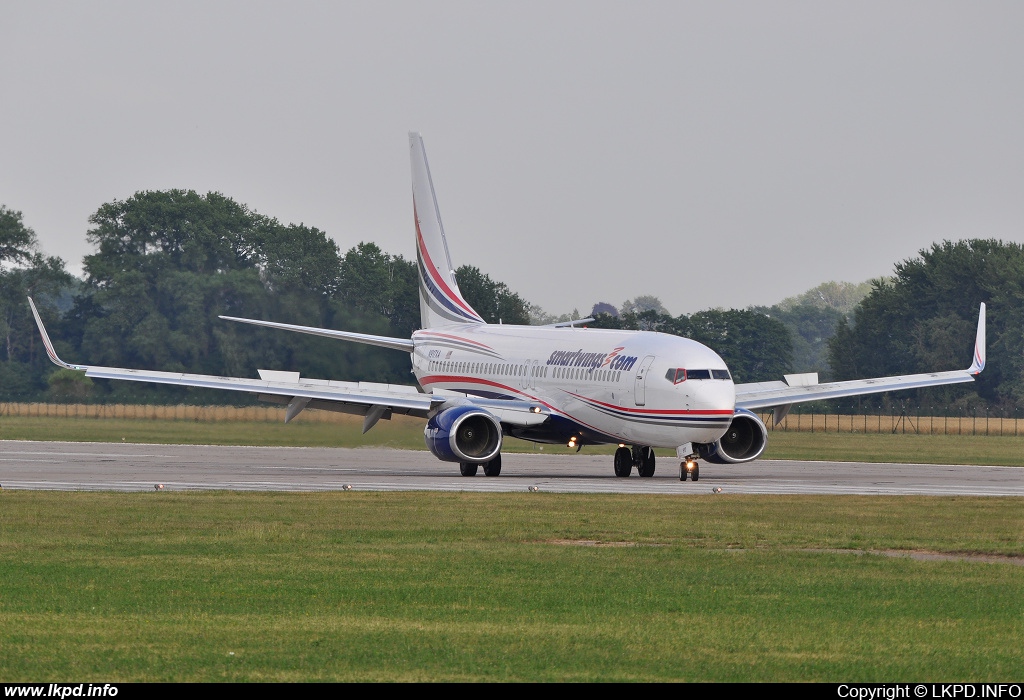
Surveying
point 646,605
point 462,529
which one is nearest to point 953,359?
point 462,529

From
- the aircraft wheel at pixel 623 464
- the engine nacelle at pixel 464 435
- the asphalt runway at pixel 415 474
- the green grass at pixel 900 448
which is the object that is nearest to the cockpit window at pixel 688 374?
the asphalt runway at pixel 415 474

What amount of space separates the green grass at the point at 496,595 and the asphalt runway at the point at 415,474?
691cm

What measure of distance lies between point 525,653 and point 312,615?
2662 millimetres

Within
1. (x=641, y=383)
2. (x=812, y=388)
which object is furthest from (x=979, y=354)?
(x=641, y=383)

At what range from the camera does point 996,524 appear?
24625mm

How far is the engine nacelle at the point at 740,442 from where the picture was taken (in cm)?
3816

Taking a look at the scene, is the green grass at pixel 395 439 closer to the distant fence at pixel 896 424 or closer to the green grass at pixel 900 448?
the green grass at pixel 900 448

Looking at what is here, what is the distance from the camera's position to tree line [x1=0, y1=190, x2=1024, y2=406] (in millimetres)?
64938

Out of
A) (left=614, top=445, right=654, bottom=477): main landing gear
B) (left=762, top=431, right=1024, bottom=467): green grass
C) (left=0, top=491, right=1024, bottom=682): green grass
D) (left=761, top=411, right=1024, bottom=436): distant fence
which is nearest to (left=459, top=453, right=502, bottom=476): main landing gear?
(left=614, top=445, right=654, bottom=477): main landing gear

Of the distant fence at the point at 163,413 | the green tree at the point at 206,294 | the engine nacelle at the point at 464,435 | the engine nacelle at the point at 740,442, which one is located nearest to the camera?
the engine nacelle at the point at 464,435

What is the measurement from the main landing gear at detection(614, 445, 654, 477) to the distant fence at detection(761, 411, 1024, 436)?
3605 centimetres

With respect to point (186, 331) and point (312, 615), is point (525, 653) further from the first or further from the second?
point (186, 331)

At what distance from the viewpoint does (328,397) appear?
40.3 metres

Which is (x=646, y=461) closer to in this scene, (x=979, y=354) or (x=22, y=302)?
(x=979, y=354)
